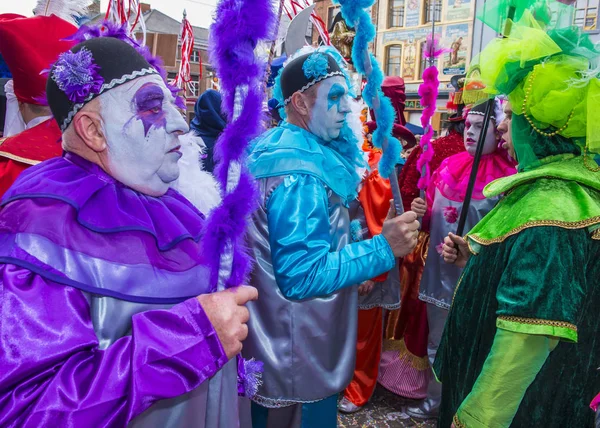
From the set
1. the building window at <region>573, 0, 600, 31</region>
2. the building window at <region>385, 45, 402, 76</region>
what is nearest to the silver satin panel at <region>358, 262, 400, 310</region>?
the building window at <region>573, 0, 600, 31</region>

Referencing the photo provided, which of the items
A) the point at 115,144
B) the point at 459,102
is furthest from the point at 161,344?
the point at 459,102

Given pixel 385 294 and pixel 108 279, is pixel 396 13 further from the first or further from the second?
pixel 108 279

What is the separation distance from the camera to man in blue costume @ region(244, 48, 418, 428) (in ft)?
6.09

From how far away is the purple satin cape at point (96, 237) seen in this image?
40.8 inches

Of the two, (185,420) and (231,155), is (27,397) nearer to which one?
A: (185,420)

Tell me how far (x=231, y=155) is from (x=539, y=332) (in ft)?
3.25

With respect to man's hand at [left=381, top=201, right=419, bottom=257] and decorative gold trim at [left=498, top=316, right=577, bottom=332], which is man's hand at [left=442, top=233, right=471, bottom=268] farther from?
decorative gold trim at [left=498, top=316, right=577, bottom=332]

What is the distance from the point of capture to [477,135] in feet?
10.8

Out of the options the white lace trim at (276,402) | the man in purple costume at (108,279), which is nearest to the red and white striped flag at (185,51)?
the white lace trim at (276,402)

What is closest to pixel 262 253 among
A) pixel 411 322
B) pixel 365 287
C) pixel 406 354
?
pixel 365 287

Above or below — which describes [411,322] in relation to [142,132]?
below

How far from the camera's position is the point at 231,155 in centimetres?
109

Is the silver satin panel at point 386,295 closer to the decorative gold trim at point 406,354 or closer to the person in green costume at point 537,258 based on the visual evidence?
the decorative gold trim at point 406,354

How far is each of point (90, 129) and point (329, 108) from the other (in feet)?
4.10
